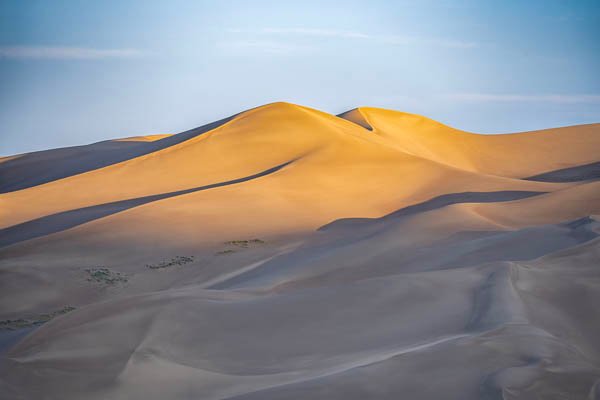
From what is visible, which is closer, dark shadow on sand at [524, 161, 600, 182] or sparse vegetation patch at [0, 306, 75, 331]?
sparse vegetation patch at [0, 306, 75, 331]

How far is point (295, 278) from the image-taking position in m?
14.4

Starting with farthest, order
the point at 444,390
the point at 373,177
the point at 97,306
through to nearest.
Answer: the point at 373,177
the point at 97,306
the point at 444,390

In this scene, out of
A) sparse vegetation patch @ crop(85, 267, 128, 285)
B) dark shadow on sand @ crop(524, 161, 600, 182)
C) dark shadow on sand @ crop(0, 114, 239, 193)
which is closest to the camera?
sparse vegetation patch @ crop(85, 267, 128, 285)

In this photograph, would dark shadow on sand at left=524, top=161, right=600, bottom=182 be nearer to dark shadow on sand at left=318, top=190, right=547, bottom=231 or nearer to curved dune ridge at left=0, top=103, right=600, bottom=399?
curved dune ridge at left=0, top=103, right=600, bottom=399

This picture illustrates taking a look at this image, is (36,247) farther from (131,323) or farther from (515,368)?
(515,368)

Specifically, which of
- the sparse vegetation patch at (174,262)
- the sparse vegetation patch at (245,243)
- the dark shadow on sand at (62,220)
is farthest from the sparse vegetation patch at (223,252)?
the dark shadow on sand at (62,220)

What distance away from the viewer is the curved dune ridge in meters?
6.48

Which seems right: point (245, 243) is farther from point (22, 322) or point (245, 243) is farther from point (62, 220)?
point (62, 220)

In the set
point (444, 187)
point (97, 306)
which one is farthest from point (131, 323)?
point (444, 187)

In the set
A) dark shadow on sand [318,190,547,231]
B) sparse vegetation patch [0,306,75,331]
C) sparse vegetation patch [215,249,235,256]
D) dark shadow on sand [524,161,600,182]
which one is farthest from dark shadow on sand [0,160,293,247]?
dark shadow on sand [524,161,600,182]

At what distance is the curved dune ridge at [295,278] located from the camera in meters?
6.48

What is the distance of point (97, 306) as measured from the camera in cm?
877

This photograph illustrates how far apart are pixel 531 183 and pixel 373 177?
6.42 m

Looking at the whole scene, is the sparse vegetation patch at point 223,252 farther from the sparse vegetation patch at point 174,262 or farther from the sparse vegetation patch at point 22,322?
the sparse vegetation patch at point 22,322
